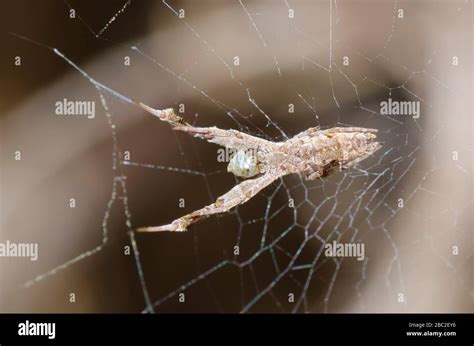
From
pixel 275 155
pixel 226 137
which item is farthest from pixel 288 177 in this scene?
pixel 226 137

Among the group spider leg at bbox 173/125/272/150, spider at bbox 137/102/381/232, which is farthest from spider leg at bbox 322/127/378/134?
spider leg at bbox 173/125/272/150

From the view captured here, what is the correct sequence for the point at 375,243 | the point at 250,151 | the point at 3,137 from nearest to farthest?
1. the point at 250,151
2. the point at 3,137
3. the point at 375,243

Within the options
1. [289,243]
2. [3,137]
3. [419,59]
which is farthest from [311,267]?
[3,137]

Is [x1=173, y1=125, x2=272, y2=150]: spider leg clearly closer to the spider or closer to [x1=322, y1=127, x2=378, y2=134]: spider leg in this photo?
the spider

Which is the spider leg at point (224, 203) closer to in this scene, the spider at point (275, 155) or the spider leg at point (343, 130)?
the spider at point (275, 155)

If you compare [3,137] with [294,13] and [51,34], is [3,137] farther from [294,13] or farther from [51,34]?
[294,13]

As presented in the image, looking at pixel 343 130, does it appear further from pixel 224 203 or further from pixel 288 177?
pixel 224 203
